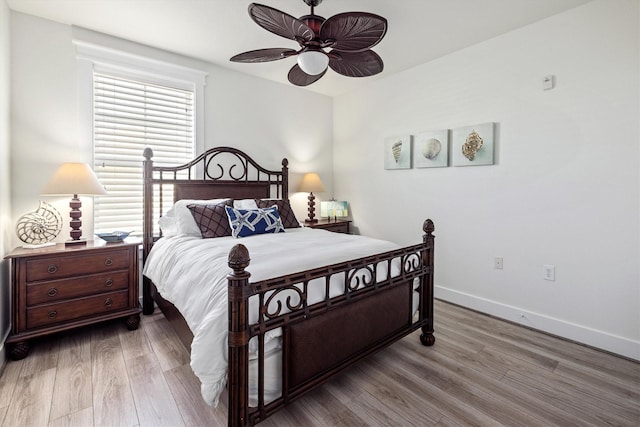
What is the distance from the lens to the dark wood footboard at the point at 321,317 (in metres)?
1.30

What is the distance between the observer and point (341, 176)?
4668mm

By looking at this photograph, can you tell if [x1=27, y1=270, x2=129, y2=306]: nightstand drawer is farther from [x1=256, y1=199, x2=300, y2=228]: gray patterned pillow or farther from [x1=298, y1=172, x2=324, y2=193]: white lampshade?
[x1=298, y1=172, x2=324, y2=193]: white lampshade

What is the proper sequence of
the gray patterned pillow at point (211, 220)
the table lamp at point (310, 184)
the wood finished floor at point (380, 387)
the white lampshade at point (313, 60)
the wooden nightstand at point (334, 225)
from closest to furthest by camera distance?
the wood finished floor at point (380, 387) < the white lampshade at point (313, 60) < the gray patterned pillow at point (211, 220) < the wooden nightstand at point (334, 225) < the table lamp at point (310, 184)

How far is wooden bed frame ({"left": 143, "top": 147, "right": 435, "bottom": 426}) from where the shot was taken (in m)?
1.31

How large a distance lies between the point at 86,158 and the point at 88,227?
641 mm

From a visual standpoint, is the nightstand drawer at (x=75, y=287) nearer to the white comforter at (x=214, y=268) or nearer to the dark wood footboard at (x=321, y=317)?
the white comforter at (x=214, y=268)

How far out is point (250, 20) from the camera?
264 centimetres

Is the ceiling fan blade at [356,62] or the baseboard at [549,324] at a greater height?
the ceiling fan blade at [356,62]

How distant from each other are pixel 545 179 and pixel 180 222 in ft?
10.6

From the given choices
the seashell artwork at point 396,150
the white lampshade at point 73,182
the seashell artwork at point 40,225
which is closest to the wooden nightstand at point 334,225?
the seashell artwork at point 396,150

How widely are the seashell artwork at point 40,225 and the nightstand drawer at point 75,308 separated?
59 centimetres

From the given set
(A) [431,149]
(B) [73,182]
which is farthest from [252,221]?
(A) [431,149]

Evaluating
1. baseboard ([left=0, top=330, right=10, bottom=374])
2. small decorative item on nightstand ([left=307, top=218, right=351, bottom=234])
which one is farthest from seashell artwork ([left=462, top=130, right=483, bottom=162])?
baseboard ([left=0, top=330, right=10, bottom=374])

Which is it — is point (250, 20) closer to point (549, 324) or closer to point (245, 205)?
point (245, 205)
